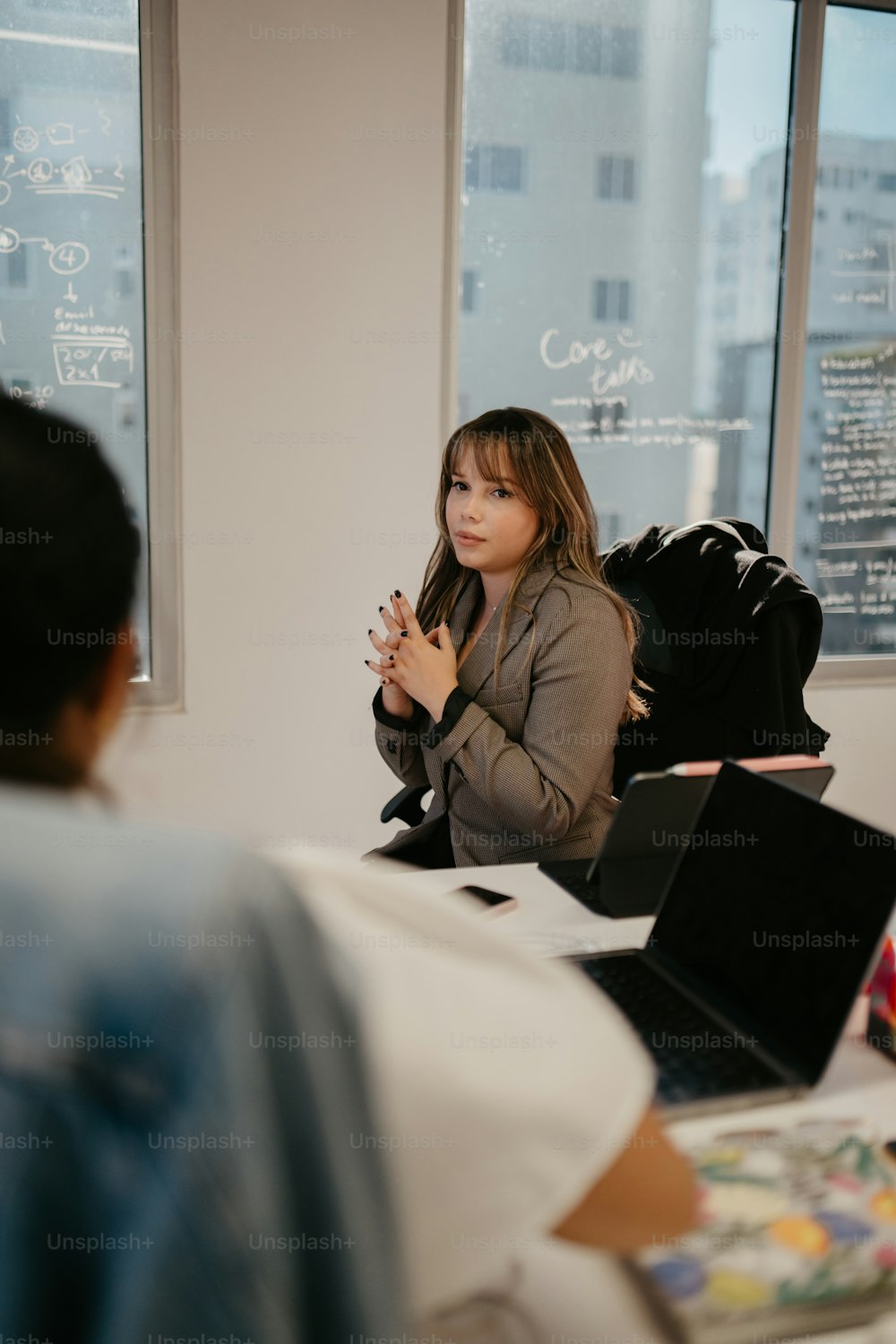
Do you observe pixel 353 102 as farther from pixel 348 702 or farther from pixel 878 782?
pixel 878 782

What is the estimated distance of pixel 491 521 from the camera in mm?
2014

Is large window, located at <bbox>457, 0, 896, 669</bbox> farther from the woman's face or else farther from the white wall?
the woman's face

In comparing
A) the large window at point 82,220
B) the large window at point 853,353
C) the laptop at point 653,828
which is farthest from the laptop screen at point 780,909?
the large window at point 853,353

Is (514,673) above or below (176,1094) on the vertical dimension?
below

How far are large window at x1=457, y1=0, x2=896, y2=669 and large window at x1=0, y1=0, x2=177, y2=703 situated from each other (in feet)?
2.79

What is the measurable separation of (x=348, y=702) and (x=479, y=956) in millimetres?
2616

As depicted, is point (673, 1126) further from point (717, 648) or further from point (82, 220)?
point (82, 220)

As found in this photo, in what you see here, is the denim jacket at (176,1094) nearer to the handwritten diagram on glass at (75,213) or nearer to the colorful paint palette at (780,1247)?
the colorful paint palette at (780,1247)

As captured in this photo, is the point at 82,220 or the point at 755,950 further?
the point at 82,220

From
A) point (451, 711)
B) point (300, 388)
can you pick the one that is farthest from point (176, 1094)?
point (300, 388)

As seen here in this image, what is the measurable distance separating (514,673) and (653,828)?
0.58 metres

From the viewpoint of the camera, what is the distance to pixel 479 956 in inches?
21.7

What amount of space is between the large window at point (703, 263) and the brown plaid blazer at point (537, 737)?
1.39 meters

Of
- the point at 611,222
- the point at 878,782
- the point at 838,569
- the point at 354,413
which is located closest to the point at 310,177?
the point at 354,413
